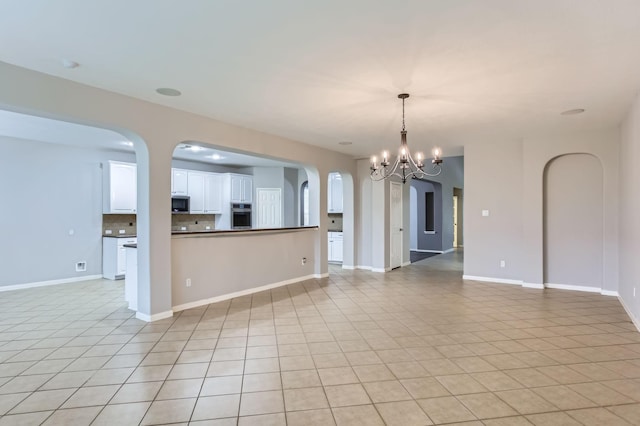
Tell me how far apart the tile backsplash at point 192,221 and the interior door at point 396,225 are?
14.5ft

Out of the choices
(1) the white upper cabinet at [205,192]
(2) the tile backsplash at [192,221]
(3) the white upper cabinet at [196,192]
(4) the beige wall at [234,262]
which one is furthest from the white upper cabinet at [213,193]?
(4) the beige wall at [234,262]

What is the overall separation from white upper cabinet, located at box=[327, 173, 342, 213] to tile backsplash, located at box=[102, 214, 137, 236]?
464 centimetres

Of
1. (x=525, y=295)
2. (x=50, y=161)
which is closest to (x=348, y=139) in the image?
(x=525, y=295)

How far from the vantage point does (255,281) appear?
5723 mm

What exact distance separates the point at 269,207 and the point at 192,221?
81.5 inches

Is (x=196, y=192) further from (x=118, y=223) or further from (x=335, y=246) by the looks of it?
(x=335, y=246)

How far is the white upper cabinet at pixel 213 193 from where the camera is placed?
28.3 ft

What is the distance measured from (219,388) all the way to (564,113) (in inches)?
201

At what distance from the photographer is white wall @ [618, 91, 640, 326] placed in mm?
3850

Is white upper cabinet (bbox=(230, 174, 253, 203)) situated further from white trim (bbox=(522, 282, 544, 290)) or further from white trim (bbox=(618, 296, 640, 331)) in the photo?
white trim (bbox=(618, 296, 640, 331))

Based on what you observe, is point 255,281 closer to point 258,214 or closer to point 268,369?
point 268,369

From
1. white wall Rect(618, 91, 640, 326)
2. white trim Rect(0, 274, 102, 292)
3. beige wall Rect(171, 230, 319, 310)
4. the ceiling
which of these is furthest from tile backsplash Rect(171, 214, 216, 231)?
white wall Rect(618, 91, 640, 326)

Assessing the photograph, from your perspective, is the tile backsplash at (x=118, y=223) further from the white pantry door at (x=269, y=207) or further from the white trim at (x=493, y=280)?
the white trim at (x=493, y=280)

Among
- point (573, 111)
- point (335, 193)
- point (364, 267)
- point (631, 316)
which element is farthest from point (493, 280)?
point (335, 193)
